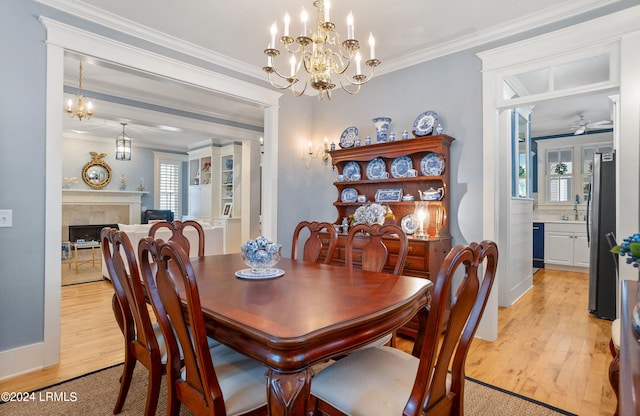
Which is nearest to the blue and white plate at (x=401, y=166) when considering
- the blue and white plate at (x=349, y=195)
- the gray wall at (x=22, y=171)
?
the blue and white plate at (x=349, y=195)

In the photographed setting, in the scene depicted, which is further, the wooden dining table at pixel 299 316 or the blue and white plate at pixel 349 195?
the blue and white plate at pixel 349 195

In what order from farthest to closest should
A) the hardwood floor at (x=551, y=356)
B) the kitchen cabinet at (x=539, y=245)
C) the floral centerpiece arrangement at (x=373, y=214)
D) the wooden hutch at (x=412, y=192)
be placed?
1. the kitchen cabinet at (x=539, y=245)
2. the floral centerpiece arrangement at (x=373, y=214)
3. the wooden hutch at (x=412, y=192)
4. the hardwood floor at (x=551, y=356)

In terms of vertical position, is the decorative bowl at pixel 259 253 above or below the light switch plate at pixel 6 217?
below

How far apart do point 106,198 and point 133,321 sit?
7352 mm

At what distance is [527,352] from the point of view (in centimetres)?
273

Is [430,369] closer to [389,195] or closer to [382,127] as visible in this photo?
[389,195]

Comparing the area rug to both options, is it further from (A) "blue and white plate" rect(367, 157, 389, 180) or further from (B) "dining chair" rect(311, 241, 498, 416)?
(A) "blue and white plate" rect(367, 157, 389, 180)

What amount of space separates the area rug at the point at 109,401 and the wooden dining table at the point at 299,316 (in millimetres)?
850

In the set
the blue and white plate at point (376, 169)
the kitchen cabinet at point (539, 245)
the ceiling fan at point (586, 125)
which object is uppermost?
the ceiling fan at point (586, 125)

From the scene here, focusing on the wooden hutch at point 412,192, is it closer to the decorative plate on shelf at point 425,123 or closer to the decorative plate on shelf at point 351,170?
the decorative plate on shelf at point 351,170

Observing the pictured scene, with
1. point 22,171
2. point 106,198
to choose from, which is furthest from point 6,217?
point 106,198

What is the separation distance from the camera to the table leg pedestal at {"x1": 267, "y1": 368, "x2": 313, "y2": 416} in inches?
41.0

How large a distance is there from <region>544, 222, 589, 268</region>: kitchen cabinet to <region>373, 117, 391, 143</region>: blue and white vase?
4.38 metres

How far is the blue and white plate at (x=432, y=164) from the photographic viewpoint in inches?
125
